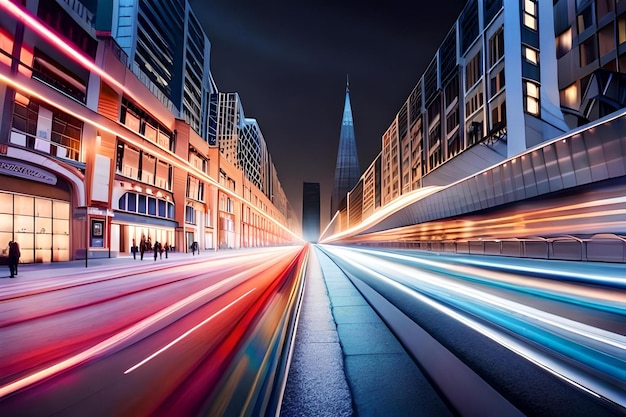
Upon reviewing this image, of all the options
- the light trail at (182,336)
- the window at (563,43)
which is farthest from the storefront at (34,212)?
the window at (563,43)

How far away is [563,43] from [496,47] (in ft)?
23.5

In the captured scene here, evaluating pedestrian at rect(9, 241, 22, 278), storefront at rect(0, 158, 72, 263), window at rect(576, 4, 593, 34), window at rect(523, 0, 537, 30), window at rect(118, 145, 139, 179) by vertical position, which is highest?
window at rect(523, 0, 537, 30)

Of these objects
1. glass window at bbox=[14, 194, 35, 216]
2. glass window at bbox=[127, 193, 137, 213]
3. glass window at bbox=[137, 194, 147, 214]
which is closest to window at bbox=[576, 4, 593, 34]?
glass window at bbox=[137, 194, 147, 214]

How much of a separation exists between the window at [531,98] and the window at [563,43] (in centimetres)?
703

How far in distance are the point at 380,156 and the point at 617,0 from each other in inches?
3678

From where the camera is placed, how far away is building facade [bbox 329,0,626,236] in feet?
99.0

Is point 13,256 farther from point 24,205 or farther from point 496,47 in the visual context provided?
point 496,47

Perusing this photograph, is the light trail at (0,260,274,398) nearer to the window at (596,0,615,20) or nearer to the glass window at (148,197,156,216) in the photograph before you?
the glass window at (148,197,156,216)

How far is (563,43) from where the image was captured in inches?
1518

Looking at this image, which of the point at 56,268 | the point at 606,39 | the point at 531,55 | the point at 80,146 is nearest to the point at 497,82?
the point at 531,55

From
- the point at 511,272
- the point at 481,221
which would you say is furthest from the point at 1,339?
the point at 481,221

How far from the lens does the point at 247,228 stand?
70750 millimetres

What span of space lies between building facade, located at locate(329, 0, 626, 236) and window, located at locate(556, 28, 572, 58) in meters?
0.11

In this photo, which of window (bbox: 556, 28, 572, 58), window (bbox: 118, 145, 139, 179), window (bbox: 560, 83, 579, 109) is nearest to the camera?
window (bbox: 118, 145, 139, 179)
